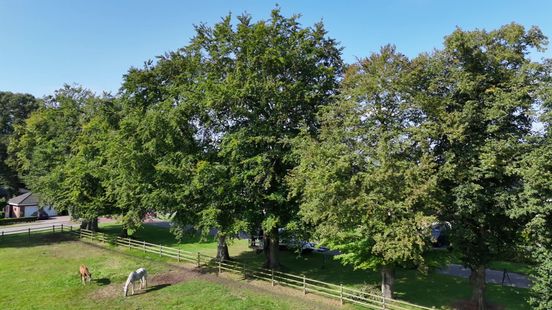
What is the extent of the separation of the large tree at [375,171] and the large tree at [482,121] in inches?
49.8

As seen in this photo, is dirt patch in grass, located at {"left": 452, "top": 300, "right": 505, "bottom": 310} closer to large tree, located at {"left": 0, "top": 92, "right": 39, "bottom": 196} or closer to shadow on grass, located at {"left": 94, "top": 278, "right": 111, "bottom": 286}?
shadow on grass, located at {"left": 94, "top": 278, "right": 111, "bottom": 286}

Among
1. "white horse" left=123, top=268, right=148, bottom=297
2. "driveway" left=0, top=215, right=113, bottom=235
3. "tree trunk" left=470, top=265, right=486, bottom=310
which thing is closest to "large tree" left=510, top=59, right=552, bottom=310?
"tree trunk" left=470, top=265, right=486, bottom=310

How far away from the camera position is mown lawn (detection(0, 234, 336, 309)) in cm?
2019

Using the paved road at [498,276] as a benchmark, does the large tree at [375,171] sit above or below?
above

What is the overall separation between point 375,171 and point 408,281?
12774mm

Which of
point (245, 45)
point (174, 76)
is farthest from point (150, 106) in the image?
point (245, 45)

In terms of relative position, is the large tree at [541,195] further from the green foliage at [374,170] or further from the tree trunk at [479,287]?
the green foliage at [374,170]

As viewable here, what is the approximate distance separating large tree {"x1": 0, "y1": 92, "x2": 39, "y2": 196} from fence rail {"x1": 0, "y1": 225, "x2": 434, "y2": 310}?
130 feet

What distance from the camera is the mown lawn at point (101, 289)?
2019 centimetres

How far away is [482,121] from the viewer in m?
18.9

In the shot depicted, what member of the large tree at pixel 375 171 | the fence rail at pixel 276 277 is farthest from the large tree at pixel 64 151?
the large tree at pixel 375 171

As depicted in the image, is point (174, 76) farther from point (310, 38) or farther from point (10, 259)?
point (10, 259)

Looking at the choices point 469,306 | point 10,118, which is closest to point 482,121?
point 469,306

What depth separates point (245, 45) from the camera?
79.4 ft
